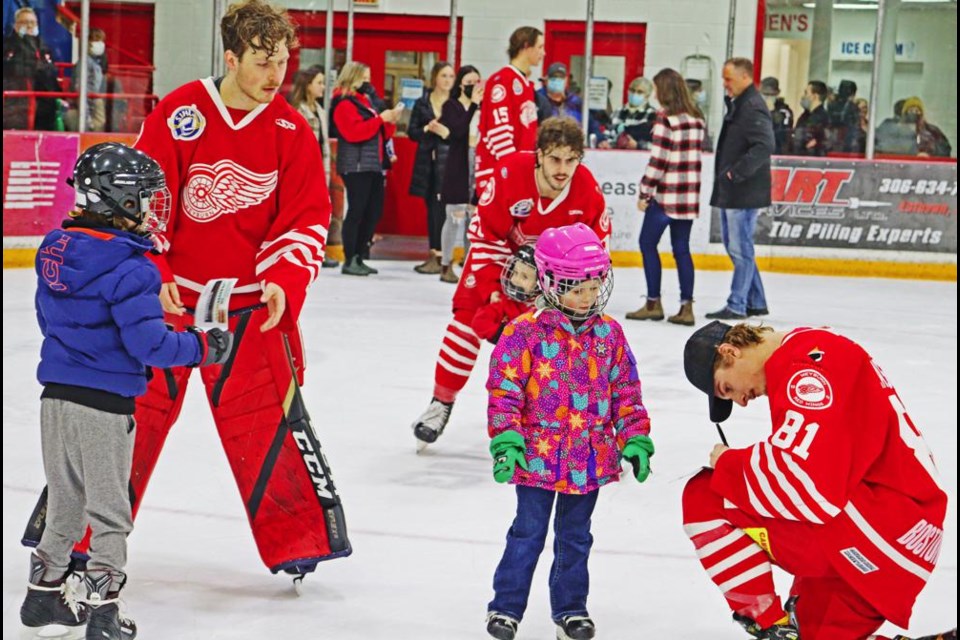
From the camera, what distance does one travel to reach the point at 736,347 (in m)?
2.51

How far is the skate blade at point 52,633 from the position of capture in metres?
2.74

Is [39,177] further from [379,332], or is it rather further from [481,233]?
[481,233]

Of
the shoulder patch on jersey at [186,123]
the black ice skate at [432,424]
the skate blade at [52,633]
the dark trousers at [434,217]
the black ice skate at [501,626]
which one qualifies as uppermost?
the shoulder patch on jersey at [186,123]

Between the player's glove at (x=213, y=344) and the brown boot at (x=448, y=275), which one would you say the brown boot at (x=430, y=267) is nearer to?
the brown boot at (x=448, y=275)

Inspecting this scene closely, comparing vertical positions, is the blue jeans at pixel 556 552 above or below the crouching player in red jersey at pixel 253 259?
below

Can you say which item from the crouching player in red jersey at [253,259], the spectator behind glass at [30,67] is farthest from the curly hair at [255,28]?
the spectator behind glass at [30,67]

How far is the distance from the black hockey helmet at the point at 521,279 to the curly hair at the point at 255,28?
1.07m

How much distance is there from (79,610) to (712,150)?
7918 mm

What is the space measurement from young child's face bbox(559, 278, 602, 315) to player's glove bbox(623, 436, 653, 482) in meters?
0.27

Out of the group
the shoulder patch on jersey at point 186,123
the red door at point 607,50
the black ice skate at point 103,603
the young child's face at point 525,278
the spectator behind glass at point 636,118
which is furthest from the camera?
the red door at point 607,50

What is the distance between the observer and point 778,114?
33.5 ft

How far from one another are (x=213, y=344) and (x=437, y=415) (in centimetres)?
189

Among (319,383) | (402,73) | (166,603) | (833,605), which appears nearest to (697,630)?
(833,605)

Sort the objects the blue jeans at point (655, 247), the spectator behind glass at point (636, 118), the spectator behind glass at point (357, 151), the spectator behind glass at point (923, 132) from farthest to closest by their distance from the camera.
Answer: the spectator behind glass at point (923, 132), the spectator behind glass at point (636, 118), the spectator behind glass at point (357, 151), the blue jeans at point (655, 247)
